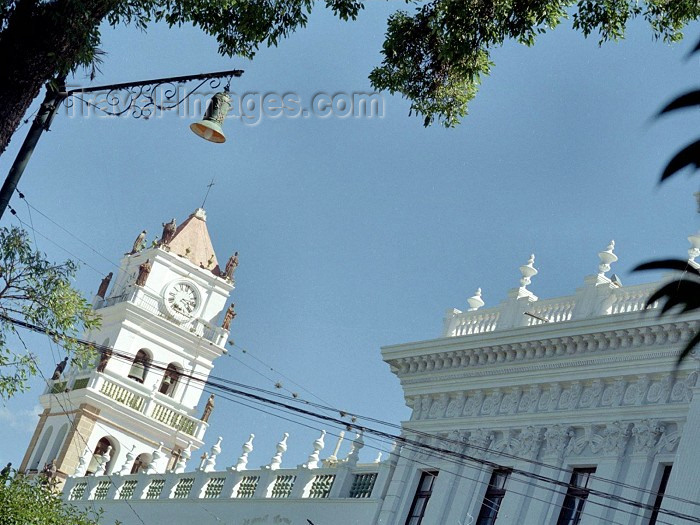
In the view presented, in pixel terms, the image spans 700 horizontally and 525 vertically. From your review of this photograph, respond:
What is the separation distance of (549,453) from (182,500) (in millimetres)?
13047

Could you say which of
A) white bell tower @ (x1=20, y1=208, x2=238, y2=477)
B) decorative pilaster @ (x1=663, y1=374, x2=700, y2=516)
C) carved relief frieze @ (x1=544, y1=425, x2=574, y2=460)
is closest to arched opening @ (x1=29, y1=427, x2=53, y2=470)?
white bell tower @ (x1=20, y1=208, x2=238, y2=477)

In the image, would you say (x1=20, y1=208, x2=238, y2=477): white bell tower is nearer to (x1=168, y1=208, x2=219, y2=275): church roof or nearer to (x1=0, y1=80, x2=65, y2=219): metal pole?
(x1=168, y1=208, x2=219, y2=275): church roof

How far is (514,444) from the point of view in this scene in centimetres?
2792

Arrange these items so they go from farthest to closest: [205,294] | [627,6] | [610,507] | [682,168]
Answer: [205,294] < [610,507] < [627,6] < [682,168]

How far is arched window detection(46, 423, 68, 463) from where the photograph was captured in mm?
50875

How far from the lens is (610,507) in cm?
2491

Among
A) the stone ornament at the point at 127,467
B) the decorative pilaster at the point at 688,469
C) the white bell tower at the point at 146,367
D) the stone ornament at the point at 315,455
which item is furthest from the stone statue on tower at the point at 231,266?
the decorative pilaster at the point at 688,469

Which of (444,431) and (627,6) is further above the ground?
(627,6)

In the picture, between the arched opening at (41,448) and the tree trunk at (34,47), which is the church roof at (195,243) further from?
the tree trunk at (34,47)

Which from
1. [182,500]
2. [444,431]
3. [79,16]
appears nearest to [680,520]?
[444,431]

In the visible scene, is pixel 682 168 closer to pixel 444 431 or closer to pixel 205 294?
pixel 444 431

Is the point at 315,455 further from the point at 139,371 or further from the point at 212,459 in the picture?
the point at 139,371

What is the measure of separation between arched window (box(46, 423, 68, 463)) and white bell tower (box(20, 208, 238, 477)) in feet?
0.14

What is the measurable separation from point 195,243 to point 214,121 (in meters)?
38.2
